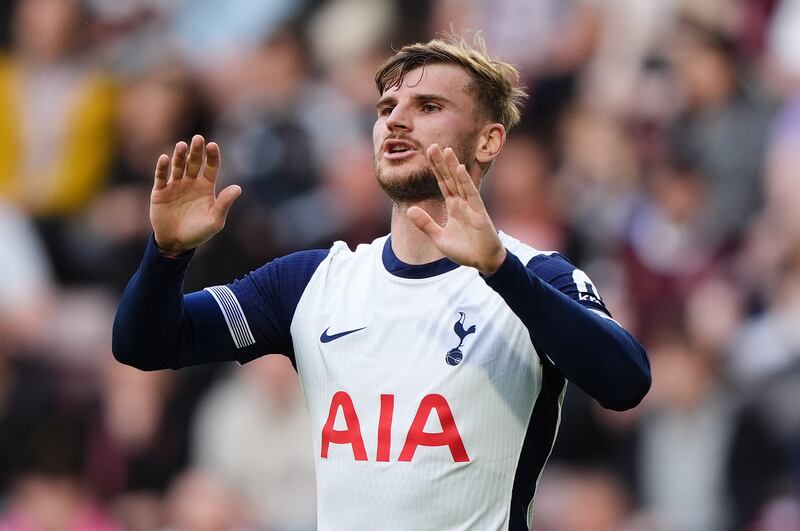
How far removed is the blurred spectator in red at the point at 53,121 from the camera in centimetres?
1012

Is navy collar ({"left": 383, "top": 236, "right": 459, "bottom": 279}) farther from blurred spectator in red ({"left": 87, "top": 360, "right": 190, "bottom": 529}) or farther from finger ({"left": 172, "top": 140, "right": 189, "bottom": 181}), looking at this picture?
blurred spectator in red ({"left": 87, "top": 360, "right": 190, "bottom": 529})

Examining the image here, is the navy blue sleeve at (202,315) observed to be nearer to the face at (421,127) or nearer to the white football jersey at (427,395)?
the white football jersey at (427,395)

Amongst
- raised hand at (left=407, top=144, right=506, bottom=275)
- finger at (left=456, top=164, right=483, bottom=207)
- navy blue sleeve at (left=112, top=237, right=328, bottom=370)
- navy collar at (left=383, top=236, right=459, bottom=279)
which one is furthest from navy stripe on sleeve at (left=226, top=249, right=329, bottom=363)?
finger at (left=456, top=164, right=483, bottom=207)

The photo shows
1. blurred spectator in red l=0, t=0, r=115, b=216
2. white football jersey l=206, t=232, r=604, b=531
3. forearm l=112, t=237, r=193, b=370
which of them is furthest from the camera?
blurred spectator in red l=0, t=0, r=115, b=216

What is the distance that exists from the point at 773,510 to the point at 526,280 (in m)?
4.35

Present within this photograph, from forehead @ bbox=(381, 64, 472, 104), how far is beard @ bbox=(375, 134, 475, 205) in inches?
5.5

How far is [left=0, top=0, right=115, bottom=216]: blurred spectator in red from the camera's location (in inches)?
398

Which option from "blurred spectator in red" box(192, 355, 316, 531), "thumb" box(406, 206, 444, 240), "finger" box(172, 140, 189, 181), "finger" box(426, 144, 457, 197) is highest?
"finger" box(426, 144, 457, 197)

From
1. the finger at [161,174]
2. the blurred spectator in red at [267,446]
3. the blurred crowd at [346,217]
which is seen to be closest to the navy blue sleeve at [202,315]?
the finger at [161,174]

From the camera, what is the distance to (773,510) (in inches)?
300

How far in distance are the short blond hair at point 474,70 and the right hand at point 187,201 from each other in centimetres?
68

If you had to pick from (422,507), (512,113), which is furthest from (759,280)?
(422,507)

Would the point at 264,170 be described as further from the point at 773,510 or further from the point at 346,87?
the point at 773,510

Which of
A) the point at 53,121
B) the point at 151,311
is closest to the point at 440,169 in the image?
the point at 151,311
